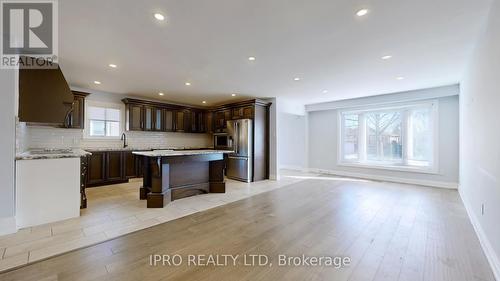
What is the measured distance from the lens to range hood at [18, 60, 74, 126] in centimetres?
314

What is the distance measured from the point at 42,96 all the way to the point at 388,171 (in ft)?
26.8

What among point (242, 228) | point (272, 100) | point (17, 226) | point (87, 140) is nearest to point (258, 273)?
point (242, 228)

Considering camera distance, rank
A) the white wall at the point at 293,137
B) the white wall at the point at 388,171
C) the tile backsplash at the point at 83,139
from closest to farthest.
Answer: the tile backsplash at the point at 83,139
the white wall at the point at 388,171
the white wall at the point at 293,137

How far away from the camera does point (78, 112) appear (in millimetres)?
5008

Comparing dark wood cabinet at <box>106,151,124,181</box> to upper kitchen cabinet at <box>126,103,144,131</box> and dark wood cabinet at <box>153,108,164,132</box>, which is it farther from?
dark wood cabinet at <box>153,108,164,132</box>

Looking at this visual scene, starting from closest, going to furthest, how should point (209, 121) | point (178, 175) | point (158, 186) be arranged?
point (158, 186) → point (178, 175) → point (209, 121)

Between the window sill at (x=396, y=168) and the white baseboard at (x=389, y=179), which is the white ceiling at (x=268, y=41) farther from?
the white baseboard at (x=389, y=179)

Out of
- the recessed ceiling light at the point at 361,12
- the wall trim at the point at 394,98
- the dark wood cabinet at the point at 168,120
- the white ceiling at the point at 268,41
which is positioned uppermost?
the white ceiling at the point at 268,41

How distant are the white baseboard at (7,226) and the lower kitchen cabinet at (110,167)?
7.61 feet

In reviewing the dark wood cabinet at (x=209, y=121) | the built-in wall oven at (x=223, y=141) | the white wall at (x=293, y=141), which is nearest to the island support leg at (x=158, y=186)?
the built-in wall oven at (x=223, y=141)

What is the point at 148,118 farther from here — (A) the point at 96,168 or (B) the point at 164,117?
(A) the point at 96,168

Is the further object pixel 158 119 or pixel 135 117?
pixel 158 119

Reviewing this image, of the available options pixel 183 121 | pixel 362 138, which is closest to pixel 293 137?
pixel 362 138

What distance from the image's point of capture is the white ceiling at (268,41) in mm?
2094
